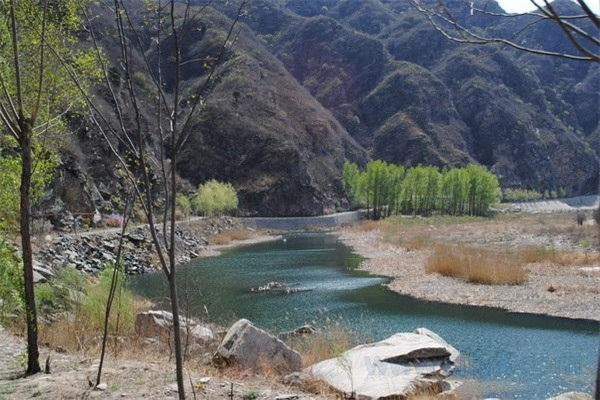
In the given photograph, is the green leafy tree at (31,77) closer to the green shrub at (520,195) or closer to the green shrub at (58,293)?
the green shrub at (58,293)

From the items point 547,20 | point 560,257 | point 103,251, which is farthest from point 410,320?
point 103,251

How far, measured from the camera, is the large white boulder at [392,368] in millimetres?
9742

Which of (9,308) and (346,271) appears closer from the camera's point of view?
(9,308)

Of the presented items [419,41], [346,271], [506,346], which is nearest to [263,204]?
[346,271]

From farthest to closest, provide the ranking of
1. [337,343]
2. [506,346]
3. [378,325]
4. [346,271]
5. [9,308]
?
[346,271]
[378,325]
[506,346]
[337,343]
[9,308]

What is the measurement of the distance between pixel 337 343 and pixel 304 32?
17719cm

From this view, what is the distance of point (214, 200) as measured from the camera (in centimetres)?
6962

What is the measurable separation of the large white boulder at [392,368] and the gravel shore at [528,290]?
7.56 m

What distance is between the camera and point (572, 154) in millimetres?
144875

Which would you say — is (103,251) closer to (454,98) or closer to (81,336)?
(81,336)

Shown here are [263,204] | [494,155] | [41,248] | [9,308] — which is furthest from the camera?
[494,155]

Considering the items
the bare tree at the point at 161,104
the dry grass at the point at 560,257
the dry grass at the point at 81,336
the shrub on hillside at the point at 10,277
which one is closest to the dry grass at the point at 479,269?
the dry grass at the point at 560,257

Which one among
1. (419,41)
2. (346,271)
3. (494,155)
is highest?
(419,41)

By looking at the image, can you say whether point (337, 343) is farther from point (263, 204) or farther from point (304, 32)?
point (304, 32)
